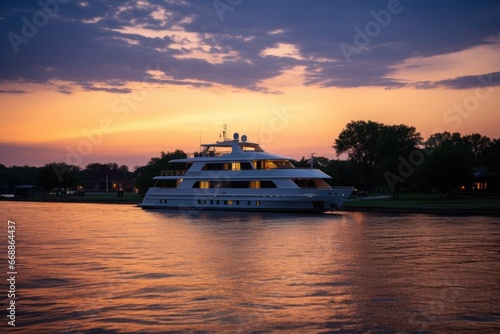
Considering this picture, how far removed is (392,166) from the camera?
9012 cm

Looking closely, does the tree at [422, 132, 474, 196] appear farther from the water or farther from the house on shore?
the house on shore

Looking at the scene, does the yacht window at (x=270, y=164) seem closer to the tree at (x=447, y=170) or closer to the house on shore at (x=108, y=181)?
the tree at (x=447, y=170)

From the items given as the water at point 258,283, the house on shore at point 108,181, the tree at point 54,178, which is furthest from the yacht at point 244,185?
the house on shore at point 108,181

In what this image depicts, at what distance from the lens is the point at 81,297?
17.1 m

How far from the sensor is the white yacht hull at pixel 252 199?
5531 centimetres

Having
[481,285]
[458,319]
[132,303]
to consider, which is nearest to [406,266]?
[481,285]

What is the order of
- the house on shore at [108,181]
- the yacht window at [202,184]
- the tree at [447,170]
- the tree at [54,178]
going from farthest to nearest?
the house on shore at [108,181] < the tree at [54,178] < the tree at [447,170] < the yacht window at [202,184]

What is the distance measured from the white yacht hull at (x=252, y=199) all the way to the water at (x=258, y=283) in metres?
19.5

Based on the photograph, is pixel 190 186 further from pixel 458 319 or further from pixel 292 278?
pixel 458 319

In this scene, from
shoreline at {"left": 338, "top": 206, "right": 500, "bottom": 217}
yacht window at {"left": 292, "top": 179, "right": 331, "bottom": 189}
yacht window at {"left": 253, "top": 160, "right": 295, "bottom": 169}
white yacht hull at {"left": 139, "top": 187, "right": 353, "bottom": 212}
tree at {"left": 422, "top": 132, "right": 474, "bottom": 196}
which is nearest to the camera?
shoreline at {"left": 338, "top": 206, "right": 500, "bottom": 217}

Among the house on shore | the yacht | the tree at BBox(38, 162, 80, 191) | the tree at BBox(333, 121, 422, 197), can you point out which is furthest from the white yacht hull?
the house on shore

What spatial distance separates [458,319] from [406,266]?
827cm

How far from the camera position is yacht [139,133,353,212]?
55656 millimetres

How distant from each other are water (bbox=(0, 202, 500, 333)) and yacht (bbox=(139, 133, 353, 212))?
65.1 ft
